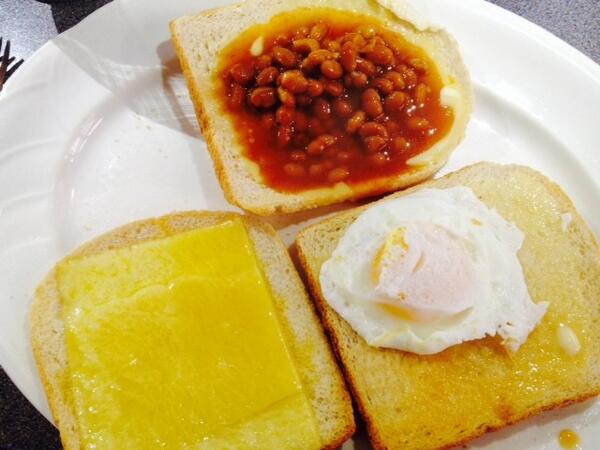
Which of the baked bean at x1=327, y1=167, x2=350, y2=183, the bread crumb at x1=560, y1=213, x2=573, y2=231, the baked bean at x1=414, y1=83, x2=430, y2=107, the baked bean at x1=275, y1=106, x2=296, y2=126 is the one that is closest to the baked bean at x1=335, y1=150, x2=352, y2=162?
the baked bean at x1=327, y1=167, x2=350, y2=183

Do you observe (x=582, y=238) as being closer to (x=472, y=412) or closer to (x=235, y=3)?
(x=472, y=412)

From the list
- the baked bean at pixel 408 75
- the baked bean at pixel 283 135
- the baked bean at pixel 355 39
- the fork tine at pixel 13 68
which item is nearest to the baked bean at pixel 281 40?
the baked bean at pixel 355 39

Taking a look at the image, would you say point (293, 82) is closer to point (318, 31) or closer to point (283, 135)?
point (283, 135)

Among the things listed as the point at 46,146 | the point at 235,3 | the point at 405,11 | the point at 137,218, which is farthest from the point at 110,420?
the point at 405,11

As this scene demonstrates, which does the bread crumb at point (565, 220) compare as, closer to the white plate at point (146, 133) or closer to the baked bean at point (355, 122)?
the white plate at point (146, 133)

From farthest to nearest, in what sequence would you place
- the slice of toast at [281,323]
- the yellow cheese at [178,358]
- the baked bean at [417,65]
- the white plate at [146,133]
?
the baked bean at [417,65]
the white plate at [146,133]
the slice of toast at [281,323]
the yellow cheese at [178,358]

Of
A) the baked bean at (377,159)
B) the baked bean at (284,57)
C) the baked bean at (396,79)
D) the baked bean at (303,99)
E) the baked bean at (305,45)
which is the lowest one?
the baked bean at (377,159)
